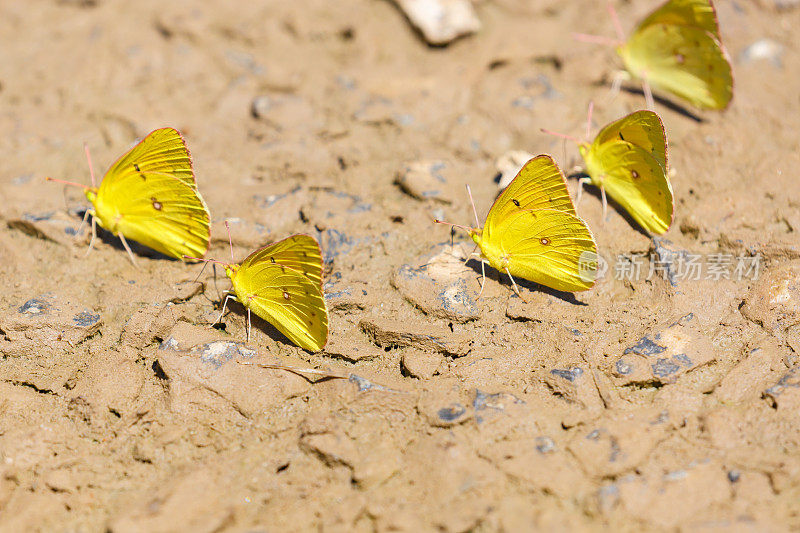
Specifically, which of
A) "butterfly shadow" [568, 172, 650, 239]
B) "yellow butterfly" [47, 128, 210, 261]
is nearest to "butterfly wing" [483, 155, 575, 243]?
"butterfly shadow" [568, 172, 650, 239]

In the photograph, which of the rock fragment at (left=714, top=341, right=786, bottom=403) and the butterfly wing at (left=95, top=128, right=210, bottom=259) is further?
the butterfly wing at (left=95, top=128, right=210, bottom=259)

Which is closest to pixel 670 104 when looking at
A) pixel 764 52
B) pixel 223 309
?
pixel 764 52

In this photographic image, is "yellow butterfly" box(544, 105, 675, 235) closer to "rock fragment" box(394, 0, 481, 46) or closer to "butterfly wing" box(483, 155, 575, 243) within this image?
"butterfly wing" box(483, 155, 575, 243)

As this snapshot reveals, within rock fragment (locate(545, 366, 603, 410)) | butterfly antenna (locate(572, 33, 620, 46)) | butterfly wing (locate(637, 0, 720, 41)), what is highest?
butterfly wing (locate(637, 0, 720, 41))

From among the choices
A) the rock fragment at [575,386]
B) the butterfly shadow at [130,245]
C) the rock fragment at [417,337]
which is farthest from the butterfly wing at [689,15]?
the butterfly shadow at [130,245]

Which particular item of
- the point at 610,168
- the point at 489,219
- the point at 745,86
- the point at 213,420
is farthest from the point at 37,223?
the point at 745,86

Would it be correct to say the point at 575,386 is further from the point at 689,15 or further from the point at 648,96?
the point at 689,15

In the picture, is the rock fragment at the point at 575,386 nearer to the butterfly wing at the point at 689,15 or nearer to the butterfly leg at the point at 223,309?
the butterfly leg at the point at 223,309
